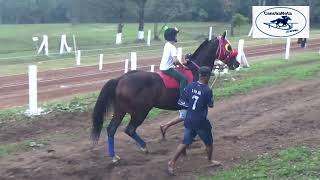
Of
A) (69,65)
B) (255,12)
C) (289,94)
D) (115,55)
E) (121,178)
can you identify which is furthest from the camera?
(115,55)

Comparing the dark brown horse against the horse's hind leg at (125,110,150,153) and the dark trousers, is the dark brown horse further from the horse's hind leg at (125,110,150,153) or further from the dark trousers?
the dark trousers

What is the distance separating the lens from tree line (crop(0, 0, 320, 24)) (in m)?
67.2

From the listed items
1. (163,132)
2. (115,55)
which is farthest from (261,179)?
(115,55)

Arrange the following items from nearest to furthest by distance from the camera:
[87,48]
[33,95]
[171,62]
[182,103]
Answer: [182,103] → [171,62] → [33,95] → [87,48]

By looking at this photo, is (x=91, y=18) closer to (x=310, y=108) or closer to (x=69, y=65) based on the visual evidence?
(x=69, y=65)

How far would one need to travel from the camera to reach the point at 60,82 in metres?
23.7

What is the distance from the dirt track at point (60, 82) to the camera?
19736mm

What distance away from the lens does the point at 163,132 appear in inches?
476

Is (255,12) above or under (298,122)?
above

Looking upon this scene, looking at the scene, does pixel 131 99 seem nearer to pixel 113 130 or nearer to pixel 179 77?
pixel 113 130

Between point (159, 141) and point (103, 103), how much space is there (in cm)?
176

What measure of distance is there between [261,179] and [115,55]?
28626mm

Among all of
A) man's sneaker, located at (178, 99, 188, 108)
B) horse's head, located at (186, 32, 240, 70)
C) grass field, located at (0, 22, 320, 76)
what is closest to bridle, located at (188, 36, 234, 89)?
horse's head, located at (186, 32, 240, 70)

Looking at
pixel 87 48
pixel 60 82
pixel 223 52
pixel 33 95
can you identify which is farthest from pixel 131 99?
pixel 87 48
